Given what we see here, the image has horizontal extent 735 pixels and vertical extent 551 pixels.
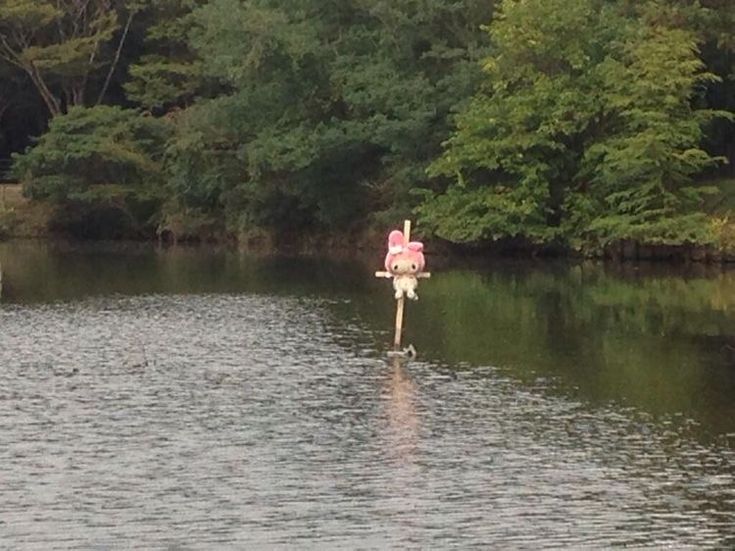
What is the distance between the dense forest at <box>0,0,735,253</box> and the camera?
174 feet

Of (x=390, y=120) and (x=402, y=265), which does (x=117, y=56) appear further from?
(x=402, y=265)

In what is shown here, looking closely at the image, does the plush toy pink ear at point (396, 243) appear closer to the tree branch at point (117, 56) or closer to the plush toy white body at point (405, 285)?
the plush toy white body at point (405, 285)

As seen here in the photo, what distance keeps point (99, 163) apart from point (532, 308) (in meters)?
34.2

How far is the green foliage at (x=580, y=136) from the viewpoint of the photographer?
52.4m

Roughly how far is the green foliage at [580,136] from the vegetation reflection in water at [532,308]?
6.11 feet

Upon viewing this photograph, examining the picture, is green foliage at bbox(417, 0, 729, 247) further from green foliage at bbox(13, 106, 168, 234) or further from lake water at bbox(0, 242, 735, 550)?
green foliage at bbox(13, 106, 168, 234)

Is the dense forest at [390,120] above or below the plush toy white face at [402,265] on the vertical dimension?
above

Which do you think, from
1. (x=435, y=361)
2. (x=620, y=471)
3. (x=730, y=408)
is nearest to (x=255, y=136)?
(x=435, y=361)

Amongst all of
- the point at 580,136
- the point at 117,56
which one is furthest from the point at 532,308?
the point at 117,56

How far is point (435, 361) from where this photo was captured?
2955 centimetres

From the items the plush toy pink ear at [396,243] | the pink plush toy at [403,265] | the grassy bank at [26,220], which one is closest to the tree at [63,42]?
the grassy bank at [26,220]

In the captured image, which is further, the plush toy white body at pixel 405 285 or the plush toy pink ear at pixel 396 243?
the plush toy pink ear at pixel 396 243

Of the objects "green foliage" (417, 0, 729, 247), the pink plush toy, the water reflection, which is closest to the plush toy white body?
the pink plush toy

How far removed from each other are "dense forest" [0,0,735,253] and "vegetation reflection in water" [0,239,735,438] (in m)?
2.81
